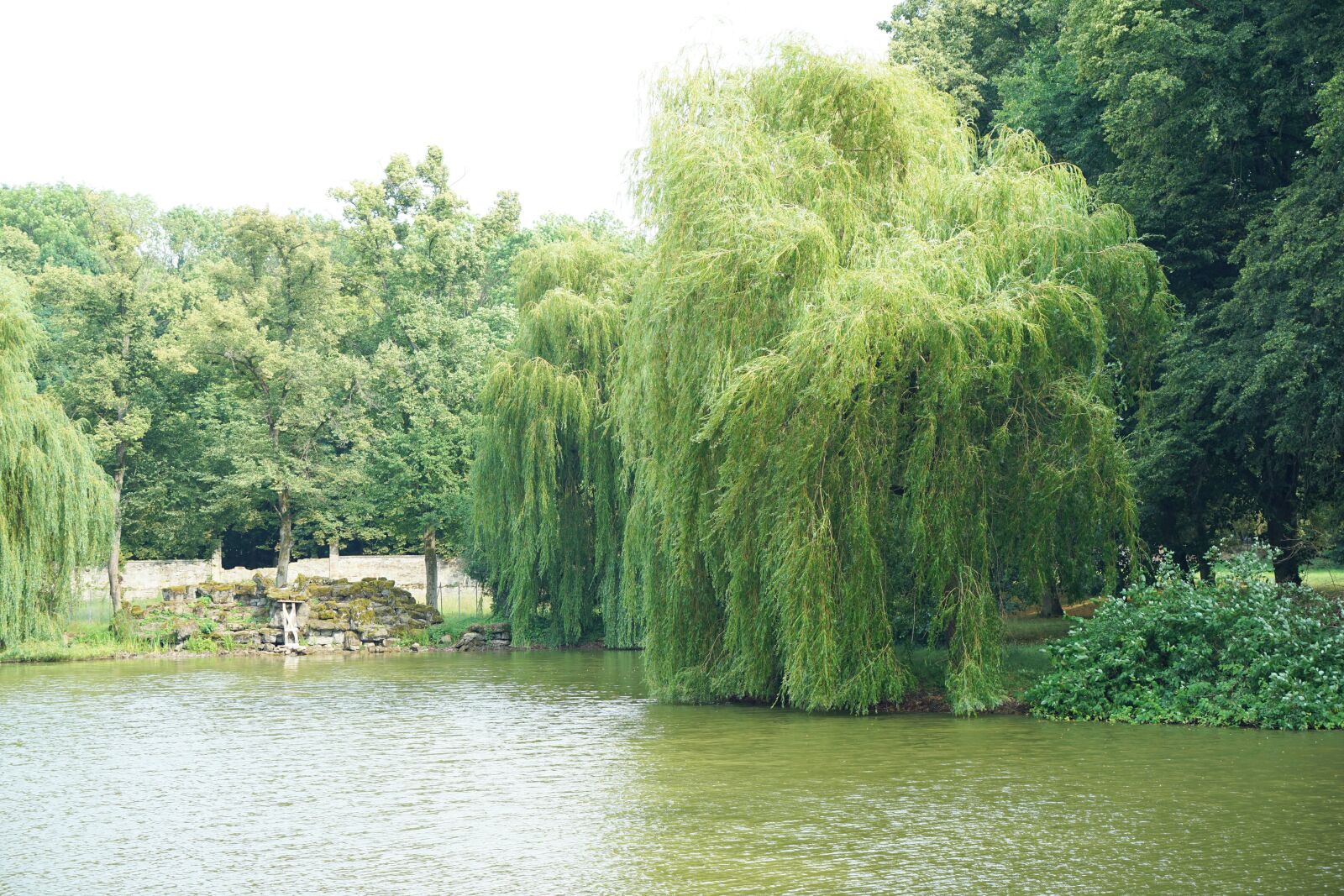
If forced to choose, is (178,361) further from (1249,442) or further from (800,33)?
(1249,442)

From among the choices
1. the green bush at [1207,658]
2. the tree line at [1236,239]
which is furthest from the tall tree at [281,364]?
the green bush at [1207,658]

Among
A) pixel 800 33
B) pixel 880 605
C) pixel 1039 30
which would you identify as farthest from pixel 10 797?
pixel 1039 30

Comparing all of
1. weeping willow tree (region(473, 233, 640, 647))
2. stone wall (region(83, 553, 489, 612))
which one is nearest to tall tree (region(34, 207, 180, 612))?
stone wall (region(83, 553, 489, 612))

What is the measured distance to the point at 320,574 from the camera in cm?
4988

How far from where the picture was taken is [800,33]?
20.6 metres

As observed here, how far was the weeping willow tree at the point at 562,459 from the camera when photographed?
32.3 meters

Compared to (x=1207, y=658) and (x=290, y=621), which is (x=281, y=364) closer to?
(x=290, y=621)

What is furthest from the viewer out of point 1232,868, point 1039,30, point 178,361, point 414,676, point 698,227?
point 178,361

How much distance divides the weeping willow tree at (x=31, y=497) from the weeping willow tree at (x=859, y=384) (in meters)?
17.2

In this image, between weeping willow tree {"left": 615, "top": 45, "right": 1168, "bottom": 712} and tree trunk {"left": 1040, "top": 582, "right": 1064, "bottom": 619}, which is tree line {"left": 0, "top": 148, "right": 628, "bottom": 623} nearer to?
tree trunk {"left": 1040, "top": 582, "right": 1064, "bottom": 619}

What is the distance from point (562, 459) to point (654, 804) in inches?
823

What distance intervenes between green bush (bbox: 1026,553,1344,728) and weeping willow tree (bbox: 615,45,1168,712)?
1002 mm

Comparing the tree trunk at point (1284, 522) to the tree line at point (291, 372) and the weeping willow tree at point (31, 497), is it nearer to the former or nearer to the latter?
the tree line at point (291, 372)

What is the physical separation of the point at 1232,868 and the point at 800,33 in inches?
586
